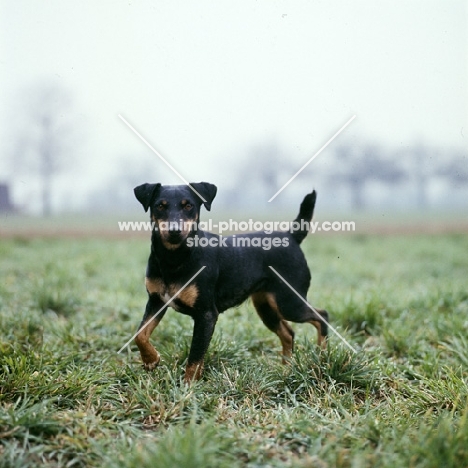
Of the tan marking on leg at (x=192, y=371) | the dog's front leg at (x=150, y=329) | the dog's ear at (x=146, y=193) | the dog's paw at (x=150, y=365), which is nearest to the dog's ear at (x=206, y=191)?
the dog's ear at (x=146, y=193)

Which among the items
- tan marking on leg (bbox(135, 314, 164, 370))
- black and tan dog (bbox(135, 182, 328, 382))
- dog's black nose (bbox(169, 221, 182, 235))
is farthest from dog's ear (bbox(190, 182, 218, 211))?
tan marking on leg (bbox(135, 314, 164, 370))

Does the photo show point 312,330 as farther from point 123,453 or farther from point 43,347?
point 123,453

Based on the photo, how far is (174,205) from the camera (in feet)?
11.4

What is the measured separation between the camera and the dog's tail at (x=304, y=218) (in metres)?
4.19

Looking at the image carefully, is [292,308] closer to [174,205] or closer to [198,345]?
[198,345]

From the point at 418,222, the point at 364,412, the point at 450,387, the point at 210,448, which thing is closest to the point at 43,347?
the point at 210,448

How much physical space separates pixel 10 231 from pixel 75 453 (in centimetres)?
1068

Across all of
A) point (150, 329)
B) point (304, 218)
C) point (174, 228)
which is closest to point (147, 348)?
point (150, 329)

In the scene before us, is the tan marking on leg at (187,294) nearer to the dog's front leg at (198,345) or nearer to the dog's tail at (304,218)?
the dog's front leg at (198,345)

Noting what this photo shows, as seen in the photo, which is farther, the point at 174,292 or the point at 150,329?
the point at 150,329

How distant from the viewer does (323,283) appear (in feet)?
26.6

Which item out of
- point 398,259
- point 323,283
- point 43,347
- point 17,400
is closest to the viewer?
point 17,400

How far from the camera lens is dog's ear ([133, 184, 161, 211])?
11.8 ft

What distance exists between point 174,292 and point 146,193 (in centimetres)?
74
